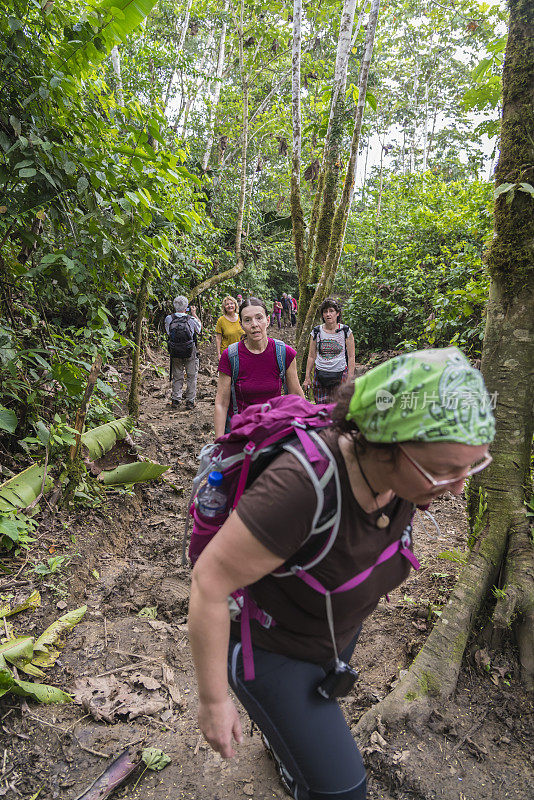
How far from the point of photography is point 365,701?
2.73 m

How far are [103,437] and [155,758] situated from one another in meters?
3.22

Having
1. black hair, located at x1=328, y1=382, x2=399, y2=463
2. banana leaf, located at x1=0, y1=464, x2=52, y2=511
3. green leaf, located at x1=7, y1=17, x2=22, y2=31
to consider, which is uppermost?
green leaf, located at x1=7, y1=17, x2=22, y2=31

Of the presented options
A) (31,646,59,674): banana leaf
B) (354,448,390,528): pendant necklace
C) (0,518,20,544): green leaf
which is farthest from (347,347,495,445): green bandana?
(0,518,20,544): green leaf

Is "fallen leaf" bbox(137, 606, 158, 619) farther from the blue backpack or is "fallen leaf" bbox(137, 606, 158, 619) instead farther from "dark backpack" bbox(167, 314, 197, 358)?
"dark backpack" bbox(167, 314, 197, 358)

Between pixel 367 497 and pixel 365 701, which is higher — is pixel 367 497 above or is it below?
above

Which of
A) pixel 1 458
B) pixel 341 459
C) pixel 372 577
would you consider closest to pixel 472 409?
pixel 341 459

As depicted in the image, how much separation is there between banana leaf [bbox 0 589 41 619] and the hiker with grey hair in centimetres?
568

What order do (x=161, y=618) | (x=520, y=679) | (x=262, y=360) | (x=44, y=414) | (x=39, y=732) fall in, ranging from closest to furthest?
(x=39, y=732)
(x=520, y=679)
(x=161, y=618)
(x=262, y=360)
(x=44, y=414)

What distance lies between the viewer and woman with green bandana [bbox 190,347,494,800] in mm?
1196

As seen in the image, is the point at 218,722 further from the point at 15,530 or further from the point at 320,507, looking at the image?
the point at 15,530

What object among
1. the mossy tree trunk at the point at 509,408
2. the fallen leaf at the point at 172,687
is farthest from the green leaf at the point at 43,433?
the mossy tree trunk at the point at 509,408

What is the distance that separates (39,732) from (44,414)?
289cm

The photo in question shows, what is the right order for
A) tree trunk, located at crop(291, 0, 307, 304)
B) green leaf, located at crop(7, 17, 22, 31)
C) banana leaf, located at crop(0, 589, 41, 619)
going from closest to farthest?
green leaf, located at crop(7, 17, 22, 31)
banana leaf, located at crop(0, 589, 41, 619)
tree trunk, located at crop(291, 0, 307, 304)

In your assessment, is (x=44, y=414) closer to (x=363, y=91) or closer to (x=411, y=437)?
(x=411, y=437)
